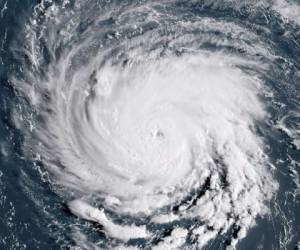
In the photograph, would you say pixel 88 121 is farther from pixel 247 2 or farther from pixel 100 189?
pixel 247 2

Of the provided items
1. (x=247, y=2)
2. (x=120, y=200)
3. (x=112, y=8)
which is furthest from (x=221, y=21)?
(x=120, y=200)

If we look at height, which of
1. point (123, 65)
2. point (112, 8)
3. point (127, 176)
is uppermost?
point (112, 8)

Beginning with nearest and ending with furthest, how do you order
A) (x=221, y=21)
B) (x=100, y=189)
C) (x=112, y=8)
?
(x=100, y=189) → (x=112, y=8) → (x=221, y=21)

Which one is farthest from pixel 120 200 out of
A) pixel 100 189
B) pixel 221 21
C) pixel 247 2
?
pixel 247 2

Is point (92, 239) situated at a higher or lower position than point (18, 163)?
lower

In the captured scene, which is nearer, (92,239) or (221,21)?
(92,239)

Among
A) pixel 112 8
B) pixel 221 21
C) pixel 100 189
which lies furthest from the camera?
pixel 221 21

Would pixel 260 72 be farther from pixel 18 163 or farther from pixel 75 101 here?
pixel 18 163
